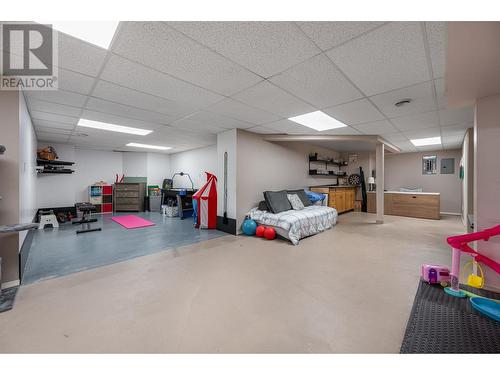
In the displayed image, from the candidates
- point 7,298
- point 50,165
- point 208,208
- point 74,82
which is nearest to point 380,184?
point 208,208

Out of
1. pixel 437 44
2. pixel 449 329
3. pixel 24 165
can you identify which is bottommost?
pixel 449 329

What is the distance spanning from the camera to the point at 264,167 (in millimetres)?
5387

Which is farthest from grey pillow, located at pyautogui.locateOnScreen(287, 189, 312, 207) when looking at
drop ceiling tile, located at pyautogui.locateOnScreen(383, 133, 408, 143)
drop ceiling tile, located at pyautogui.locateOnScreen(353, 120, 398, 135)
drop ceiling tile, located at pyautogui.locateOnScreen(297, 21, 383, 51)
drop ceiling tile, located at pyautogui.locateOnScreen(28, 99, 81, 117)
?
drop ceiling tile, located at pyautogui.locateOnScreen(28, 99, 81, 117)

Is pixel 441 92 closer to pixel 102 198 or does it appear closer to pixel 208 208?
pixel 208 208

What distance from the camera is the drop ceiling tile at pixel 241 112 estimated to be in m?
3.16

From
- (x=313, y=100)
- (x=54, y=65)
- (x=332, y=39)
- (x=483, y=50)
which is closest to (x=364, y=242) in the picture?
(x=313, y=100)

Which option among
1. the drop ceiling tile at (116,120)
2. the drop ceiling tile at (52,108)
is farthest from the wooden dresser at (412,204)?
the drop ceiling tile at (52,108)

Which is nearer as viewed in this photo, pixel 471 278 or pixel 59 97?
pixel 471 278

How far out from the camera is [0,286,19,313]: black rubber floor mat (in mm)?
1941

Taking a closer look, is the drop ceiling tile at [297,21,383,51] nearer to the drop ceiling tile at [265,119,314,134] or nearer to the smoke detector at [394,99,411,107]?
the smoke detector at [394,99,411,107]

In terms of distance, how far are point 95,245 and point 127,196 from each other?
4.63 meters

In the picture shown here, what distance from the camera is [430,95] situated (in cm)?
277
